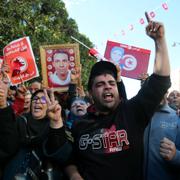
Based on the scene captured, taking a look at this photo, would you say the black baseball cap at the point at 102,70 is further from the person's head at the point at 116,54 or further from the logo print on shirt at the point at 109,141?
the person's head at the point at 116,54

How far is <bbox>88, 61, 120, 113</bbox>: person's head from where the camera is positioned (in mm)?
2832

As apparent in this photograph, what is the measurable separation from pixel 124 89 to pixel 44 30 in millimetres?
15466

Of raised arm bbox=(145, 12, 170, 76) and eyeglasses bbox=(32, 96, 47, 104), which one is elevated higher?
raised arm bbox=(145, 12, 170, 76)

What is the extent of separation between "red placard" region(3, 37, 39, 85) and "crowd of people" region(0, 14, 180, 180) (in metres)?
2.80

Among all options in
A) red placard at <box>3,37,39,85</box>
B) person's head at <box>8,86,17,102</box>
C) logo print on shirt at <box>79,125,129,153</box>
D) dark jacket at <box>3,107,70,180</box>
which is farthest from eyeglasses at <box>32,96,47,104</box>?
red placard at <box>3,37,39,85</box>

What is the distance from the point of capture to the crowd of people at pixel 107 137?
265 centimetres

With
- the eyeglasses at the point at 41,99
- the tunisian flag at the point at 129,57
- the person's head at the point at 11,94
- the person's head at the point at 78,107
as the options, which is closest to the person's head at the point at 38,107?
the eyeglasses at the point at 41,99

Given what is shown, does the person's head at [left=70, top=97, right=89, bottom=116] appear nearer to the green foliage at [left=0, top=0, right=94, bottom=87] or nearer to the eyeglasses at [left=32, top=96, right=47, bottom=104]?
the eyeglasses at [left=32, top=96, right=47, bottom=104]

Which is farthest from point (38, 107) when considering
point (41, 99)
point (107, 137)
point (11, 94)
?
point (11, 94)

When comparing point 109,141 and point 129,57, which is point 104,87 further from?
point 129,57

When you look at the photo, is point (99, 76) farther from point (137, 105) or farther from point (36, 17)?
point (36, 17)

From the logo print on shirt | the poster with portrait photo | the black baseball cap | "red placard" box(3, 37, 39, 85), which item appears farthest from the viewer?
"red placard" box(3, 37, 39, 85)

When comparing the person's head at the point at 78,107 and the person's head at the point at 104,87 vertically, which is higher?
the person's head at the point at 104,87

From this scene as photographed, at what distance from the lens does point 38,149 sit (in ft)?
11.4
